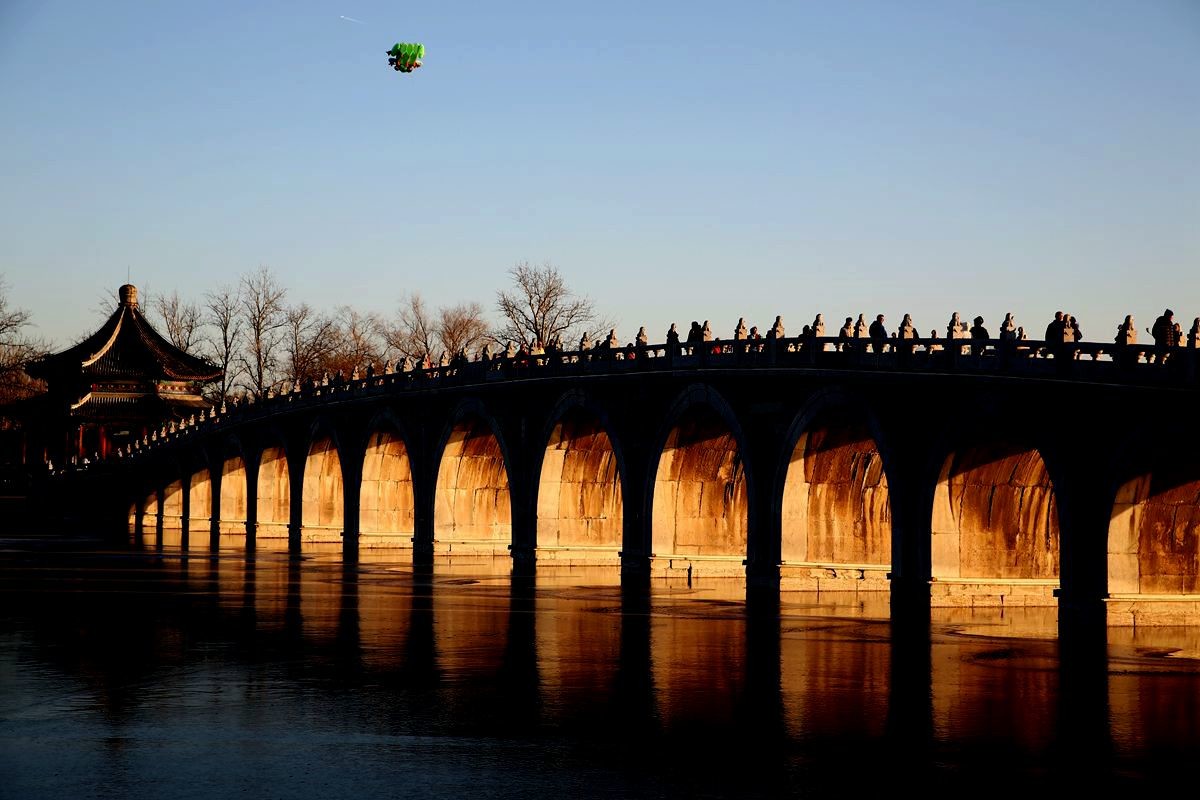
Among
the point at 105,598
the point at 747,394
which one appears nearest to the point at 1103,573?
the point at 747,394

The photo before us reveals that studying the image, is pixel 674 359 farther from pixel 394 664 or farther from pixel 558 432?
pixel 394 664

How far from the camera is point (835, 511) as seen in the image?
4191 centimetres

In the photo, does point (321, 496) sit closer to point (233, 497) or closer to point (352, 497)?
point (352, 497)

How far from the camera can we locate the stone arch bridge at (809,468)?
31766 millimetres

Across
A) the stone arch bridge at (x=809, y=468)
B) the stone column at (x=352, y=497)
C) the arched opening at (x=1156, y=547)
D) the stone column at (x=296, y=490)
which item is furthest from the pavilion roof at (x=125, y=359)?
the arched opening at (x=1156, y=547)

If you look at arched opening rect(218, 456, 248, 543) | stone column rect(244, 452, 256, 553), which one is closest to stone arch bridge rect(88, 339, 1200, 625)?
stone column rect(244, 452, 256, 553)

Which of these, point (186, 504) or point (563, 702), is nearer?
point (563, 702)

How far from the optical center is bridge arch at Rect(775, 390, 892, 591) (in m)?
41.0

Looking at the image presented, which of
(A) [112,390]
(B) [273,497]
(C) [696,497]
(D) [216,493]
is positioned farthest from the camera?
(A) [112,390]

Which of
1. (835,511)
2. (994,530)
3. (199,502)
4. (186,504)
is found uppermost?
(835,511)

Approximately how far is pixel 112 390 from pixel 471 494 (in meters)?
48.9

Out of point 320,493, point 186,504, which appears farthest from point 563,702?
point 186,504

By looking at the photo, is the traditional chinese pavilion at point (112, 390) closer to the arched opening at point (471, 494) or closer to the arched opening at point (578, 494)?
the arched opening at point (471, 494)

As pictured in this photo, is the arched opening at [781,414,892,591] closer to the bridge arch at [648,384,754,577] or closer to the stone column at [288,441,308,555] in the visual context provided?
the bridge arch at [648,384,754,577]
